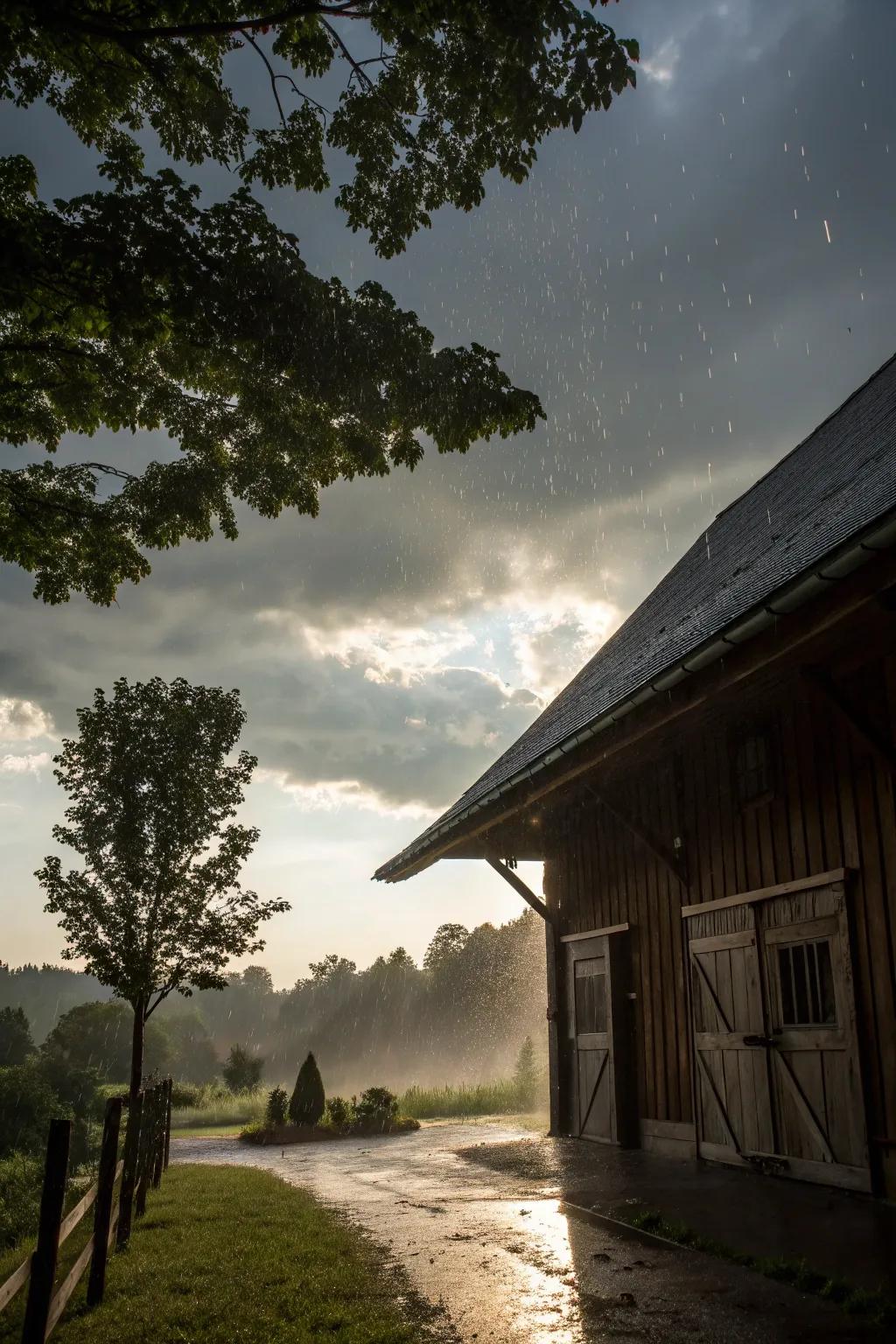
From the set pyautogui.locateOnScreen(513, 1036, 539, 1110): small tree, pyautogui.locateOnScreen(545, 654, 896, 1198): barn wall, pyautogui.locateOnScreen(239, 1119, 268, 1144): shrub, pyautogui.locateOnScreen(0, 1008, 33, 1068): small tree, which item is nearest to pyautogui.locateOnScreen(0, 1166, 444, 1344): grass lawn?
pyautogui.locateOnScreen(545, 654, 896, 1198): barn wall

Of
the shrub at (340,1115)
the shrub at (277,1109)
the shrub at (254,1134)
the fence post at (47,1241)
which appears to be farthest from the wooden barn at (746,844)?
the shrub at (277,1109)

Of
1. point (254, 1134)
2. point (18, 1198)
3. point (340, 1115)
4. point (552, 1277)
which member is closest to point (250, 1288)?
point (552, 1277)

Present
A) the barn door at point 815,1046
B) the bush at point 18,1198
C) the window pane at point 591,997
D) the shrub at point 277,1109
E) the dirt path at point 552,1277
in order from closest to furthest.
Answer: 1. the dirt path at point 552,1277
2. the barn door at point 815,1046
3. the window pane at point 591,997
4. the bush at point 18,1198
5. the shrub at point 277,1109

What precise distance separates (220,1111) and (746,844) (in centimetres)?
2134

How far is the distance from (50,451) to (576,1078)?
9753 millimetres

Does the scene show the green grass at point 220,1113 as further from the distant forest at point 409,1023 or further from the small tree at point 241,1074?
the distant forest at point 409,1023

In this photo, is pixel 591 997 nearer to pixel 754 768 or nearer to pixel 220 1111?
pixel 754 768

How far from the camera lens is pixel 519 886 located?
41.3 feet

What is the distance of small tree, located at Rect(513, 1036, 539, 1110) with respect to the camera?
1975 cm

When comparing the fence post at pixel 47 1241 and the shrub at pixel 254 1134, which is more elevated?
the fence post at pixel 47 1241

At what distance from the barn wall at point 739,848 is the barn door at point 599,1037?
28 centimetres

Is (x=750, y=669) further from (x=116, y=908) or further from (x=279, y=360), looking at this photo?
(x=116, y=908)

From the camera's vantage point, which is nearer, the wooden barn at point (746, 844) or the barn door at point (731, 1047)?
the wooden barn at point (746, 844)

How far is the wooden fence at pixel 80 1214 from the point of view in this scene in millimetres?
4039
